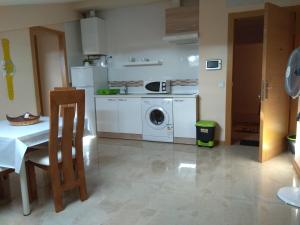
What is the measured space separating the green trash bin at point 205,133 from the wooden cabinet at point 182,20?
1576 millimetres

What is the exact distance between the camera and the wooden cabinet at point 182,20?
13.4 ft

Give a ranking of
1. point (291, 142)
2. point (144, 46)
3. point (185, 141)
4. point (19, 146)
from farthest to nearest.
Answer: point (144, 46)
point (185, 141)
point (291, 142)
point (19, 146)

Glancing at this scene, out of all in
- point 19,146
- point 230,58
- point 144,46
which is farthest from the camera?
point 144,46

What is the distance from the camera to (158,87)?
453 centimetres

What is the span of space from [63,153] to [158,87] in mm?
2656

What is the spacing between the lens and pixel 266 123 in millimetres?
3230

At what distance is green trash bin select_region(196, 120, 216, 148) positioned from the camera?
3.91m

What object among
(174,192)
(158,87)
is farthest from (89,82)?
(174,192)

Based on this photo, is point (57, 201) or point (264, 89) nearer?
point (57, 201)

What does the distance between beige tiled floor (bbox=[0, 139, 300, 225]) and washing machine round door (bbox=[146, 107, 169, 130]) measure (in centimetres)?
69

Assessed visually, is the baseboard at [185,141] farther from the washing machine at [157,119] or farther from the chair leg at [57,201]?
the chair leg at [57,201]

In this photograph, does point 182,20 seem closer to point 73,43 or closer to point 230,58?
point 230,58

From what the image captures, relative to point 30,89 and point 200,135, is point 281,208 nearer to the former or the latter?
point 200,135

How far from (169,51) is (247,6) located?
156 cm
